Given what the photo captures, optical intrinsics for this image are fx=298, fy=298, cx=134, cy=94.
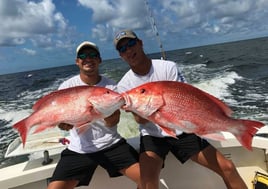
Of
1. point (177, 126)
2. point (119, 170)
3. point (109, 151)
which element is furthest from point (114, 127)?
point (177, 126)

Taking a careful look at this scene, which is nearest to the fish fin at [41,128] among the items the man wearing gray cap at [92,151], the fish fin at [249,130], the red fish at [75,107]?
the red fish at [75,107]

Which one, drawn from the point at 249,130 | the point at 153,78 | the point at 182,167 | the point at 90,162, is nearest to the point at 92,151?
the point at 90,162

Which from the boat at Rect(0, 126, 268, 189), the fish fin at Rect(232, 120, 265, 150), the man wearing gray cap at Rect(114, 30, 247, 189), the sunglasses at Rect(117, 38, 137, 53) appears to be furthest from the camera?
the boat at Rect(0, 126, 268, 189)

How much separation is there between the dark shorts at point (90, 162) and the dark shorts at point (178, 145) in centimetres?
17

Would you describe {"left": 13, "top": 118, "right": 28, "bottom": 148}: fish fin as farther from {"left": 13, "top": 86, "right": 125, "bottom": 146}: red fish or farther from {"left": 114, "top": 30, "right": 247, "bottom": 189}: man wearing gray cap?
{"left": 114, "top": 30, "right": 247, "bottom": 189}: man wearing gray cap

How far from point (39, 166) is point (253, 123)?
1.92 m

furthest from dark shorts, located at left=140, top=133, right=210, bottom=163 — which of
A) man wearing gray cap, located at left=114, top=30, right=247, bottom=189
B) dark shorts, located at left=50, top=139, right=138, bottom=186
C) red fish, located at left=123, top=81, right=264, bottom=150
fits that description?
red fish, located at left=123, top=81, right=264, bottom=150

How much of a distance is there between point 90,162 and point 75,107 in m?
0.77

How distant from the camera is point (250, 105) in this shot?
926cm

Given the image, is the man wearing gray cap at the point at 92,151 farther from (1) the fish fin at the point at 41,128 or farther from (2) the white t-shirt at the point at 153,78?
(1) the fish fin at the point at 41,128

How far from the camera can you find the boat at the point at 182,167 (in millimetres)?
2826

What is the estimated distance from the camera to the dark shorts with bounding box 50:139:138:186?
8.46ft

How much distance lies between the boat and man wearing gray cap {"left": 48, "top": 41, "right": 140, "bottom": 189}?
9.8 inches

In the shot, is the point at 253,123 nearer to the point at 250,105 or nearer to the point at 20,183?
the point at 20,183
